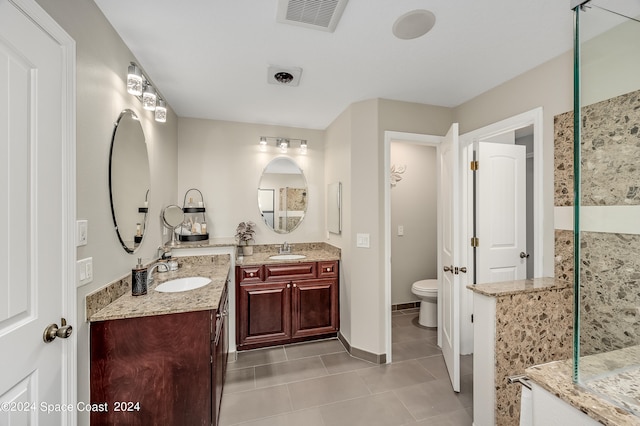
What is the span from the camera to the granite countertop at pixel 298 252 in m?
2.91

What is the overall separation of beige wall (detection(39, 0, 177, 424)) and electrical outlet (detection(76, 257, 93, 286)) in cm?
3

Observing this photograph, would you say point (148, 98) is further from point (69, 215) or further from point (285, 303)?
point (285, 303)

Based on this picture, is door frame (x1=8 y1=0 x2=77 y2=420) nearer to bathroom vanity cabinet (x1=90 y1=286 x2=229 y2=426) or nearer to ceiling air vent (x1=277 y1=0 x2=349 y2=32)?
bathroom vanity cabinet (x1=90 y1=286 x2=229 y2=426)

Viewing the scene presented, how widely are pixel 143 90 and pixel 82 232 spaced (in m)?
1.25

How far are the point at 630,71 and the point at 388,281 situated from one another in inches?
81.2

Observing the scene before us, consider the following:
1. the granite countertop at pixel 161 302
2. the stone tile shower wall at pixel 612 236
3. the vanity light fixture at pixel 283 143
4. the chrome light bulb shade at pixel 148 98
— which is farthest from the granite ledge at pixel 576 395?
the vanity light fixture at pixel 283 143

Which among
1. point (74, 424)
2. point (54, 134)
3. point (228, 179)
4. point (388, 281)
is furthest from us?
point (228, 179)

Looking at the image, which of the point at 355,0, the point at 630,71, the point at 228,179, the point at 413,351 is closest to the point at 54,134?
the point at 355,0

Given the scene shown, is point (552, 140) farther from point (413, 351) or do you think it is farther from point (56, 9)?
point (56, 9)

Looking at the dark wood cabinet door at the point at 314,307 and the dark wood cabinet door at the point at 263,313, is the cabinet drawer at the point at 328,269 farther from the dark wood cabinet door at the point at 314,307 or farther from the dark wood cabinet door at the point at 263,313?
the dark wood cabinet door at the point at 263,313

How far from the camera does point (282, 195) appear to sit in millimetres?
3518

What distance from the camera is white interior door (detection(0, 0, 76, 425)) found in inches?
36.0

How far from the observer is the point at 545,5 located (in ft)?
4.77

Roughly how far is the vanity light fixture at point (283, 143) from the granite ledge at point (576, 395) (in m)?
3.08
